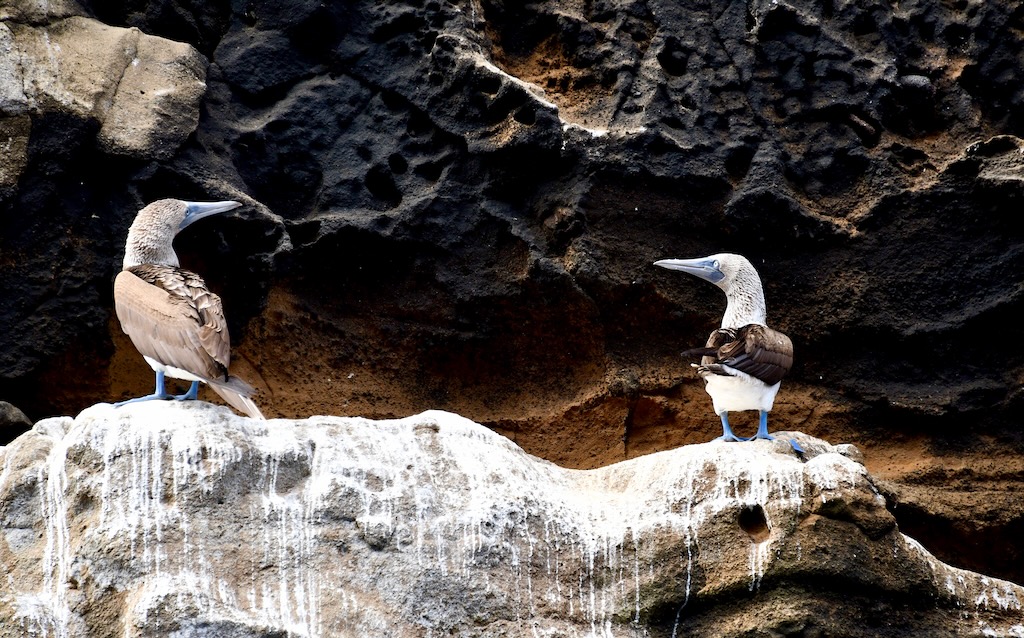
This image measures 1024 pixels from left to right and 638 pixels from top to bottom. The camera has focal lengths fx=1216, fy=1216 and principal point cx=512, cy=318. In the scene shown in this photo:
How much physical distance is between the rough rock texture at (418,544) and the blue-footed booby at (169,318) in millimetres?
217

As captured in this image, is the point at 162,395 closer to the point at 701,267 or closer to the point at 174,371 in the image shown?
the point at 174,371

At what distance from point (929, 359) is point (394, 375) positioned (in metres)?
3.32

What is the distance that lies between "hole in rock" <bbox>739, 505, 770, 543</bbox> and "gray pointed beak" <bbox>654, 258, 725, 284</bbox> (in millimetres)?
1812

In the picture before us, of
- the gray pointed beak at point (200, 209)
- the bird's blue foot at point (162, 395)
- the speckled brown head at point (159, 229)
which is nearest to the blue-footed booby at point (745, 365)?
the bird's blue foot at point (162, 395)

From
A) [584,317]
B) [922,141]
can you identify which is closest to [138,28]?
[584,317]

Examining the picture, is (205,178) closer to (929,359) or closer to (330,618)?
(330,618)

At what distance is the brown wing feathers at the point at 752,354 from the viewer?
627 cm

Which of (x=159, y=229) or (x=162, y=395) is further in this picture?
(x=159, y=229)

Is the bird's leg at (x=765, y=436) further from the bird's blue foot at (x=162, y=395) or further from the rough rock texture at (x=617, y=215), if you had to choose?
the bird's blue foot at (x=162, y=395)

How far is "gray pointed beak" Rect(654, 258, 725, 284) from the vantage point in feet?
22.6

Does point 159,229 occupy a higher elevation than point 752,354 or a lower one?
lower

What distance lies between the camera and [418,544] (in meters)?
5.34

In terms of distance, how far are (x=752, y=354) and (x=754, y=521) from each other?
1087 millimetres

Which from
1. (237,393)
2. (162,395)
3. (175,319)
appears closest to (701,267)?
(237,393)
